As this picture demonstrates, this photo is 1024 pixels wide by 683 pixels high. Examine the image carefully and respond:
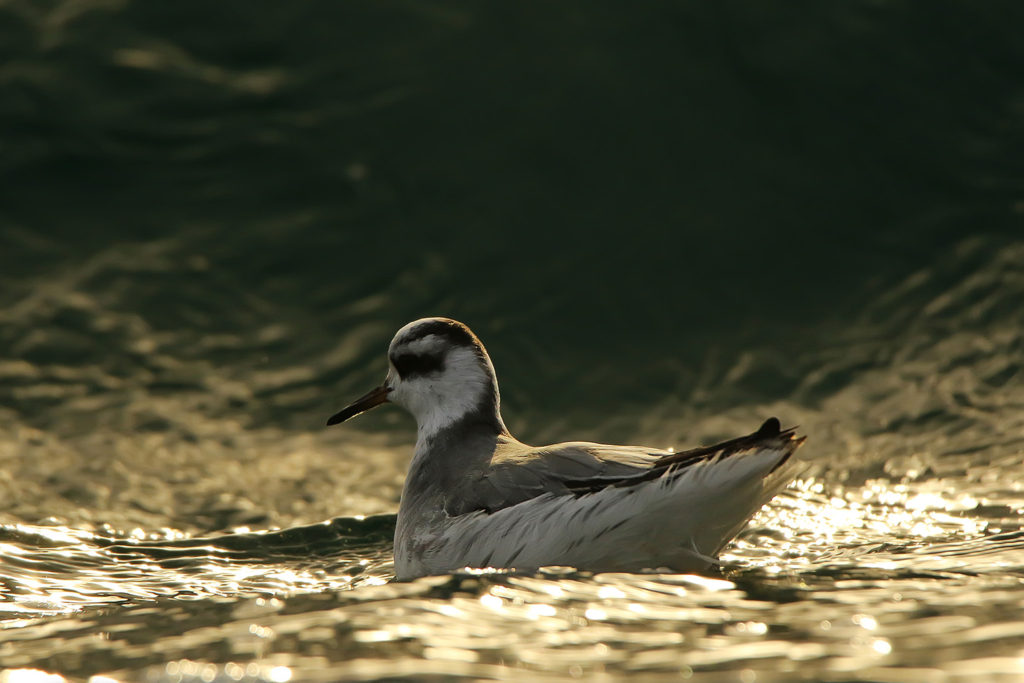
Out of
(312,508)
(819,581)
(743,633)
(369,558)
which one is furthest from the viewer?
(312,508)

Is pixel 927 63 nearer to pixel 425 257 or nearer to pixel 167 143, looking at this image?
pixel 425 257

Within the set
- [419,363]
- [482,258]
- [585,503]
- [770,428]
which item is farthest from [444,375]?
[482,258]

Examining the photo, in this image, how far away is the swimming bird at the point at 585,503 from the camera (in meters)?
4.89

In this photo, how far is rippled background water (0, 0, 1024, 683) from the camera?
23.8 feet

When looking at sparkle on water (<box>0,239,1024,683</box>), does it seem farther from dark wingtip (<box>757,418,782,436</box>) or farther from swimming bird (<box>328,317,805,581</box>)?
dark wingtip (<box>757,418,782,436</box>)

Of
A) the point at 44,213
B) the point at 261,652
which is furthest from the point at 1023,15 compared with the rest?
the point at 261,652

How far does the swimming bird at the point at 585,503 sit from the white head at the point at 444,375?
0.83 ft

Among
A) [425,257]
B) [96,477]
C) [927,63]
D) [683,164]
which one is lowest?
[96,477]

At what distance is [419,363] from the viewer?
21.6 ft

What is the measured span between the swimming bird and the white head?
25 cm

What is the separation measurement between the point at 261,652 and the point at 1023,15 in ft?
29.5

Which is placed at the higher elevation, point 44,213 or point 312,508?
point 44,213

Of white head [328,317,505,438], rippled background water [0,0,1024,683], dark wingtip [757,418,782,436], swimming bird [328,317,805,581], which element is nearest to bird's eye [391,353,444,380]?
white head [328,317,505,438]

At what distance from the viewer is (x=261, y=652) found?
406 cm
